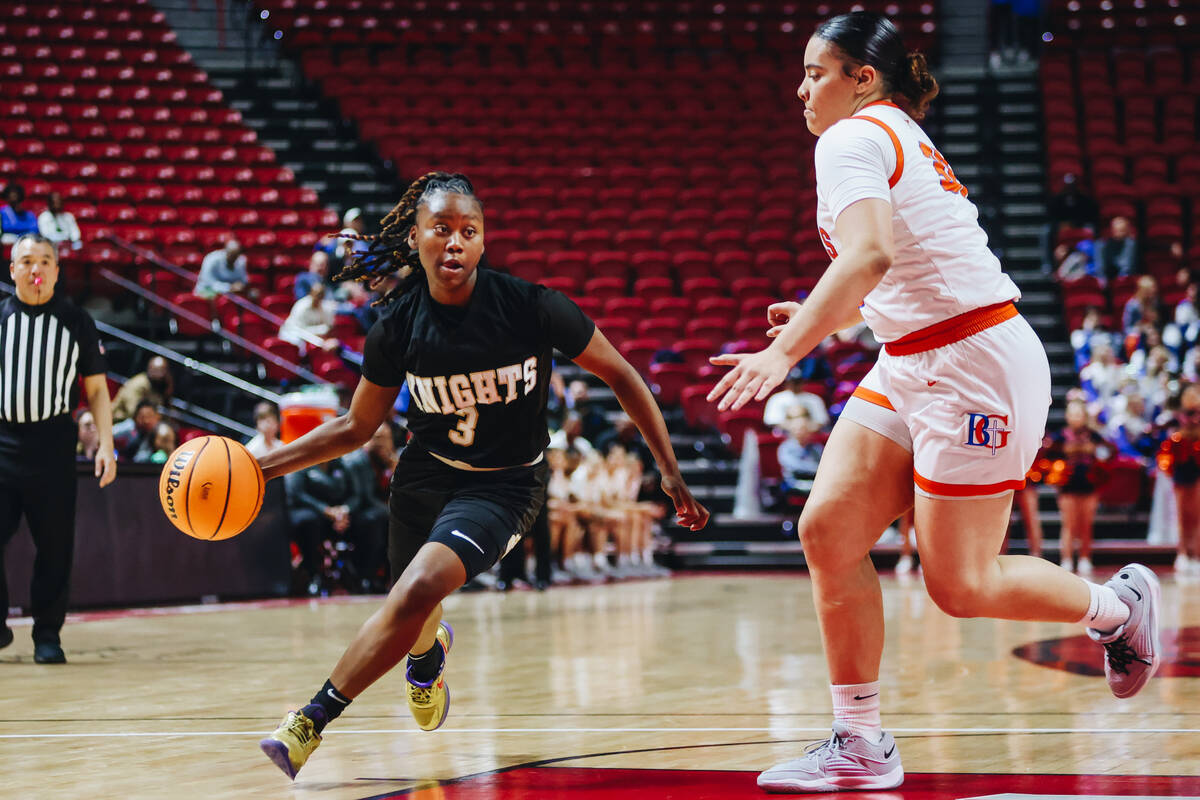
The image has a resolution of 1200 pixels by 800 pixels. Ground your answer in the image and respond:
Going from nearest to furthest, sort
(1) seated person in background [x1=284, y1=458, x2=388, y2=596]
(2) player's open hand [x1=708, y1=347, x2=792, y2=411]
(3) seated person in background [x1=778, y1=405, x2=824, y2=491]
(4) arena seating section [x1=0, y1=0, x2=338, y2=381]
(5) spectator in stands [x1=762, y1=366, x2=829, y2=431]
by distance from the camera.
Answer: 1. (2) player's open hand [x1=708, y1=347, x2=792, y2=411]
2. (1) seated person in background [x1=284, y1=458, x2=388, y2=596]
3. (3) seated person in background [x1=778, y1=405, x2=824, y2=491]
4. (5) spectator in stands [x1=762, y1=366, x2=829, y2=431]
5. (4) arena seating section [x1=0, y1=0, x2=338, y2=381]

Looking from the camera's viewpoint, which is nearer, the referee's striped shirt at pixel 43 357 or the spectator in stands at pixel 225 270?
the referee's striped shirt at pixel 43 357

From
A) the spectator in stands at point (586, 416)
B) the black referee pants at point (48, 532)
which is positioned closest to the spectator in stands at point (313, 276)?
the spectator in stands at point (586, 416)

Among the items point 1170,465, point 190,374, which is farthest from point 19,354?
point 1170,465

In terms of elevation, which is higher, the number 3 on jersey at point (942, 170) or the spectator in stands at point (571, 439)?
the number 3 on jersey at point (942, 170)

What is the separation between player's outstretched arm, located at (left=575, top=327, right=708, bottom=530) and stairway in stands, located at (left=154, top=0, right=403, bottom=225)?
45.2 feet

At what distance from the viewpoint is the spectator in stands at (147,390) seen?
35.6 ft

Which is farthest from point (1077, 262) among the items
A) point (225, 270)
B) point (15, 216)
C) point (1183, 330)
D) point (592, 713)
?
point (592, 713)

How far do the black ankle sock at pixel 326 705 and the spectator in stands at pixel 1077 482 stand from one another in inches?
368

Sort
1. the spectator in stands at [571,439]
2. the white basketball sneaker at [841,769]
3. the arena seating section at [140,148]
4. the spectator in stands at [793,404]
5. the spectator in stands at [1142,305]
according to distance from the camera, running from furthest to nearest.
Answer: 1. the arena seating section at [140,148]
2. the spectator in stands at [1142,305]
3. the spectator in stands at [793,404]
4. the spectator in stands at [571,439]
5. the white basketball sneaker at [841,769]

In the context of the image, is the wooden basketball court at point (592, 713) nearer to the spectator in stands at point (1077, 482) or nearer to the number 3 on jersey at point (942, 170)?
the number 3 on jersey at point (942, 170)

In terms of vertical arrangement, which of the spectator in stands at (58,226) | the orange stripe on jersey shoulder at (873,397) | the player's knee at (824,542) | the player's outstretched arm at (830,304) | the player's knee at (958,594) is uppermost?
the spectator in stands at (58,226)

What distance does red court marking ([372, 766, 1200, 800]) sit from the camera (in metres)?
3.12

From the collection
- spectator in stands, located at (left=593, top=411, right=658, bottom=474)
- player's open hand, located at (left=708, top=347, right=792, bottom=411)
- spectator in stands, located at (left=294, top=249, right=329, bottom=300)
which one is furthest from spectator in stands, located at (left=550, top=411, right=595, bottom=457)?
player's open hand, located at (left=708, top=347, right=792, bottom=411)

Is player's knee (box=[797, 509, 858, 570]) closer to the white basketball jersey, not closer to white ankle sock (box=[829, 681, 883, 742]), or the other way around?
white ankle sock (box=[829, 681, 883, 742])
